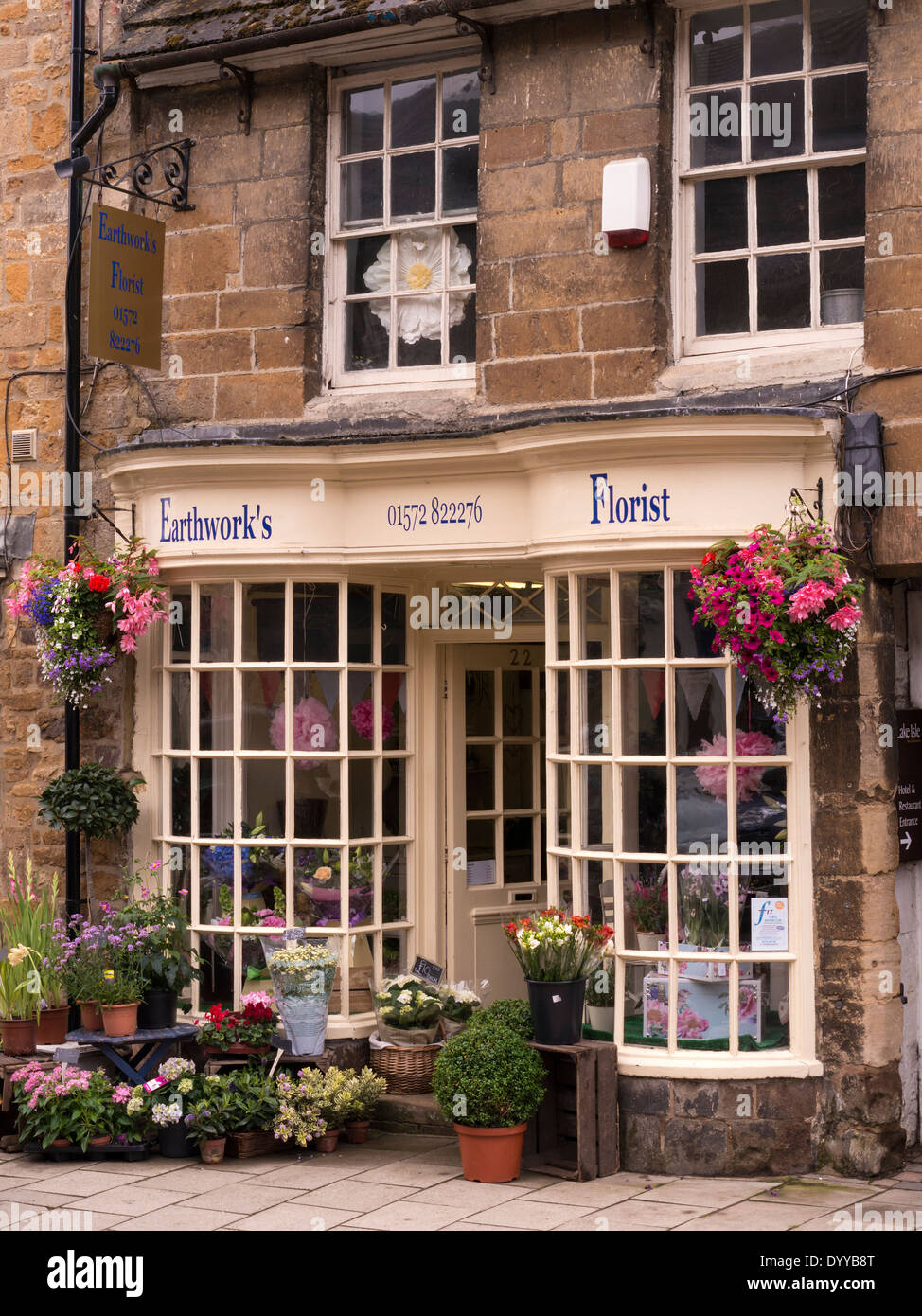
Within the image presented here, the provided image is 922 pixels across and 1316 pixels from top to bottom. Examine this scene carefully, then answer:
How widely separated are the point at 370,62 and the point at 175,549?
117 inches

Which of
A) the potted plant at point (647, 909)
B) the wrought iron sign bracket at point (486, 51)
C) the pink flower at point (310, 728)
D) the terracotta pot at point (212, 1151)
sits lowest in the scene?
the terracotta pot at point (212, 1151)

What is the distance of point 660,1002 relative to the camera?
7879 mm

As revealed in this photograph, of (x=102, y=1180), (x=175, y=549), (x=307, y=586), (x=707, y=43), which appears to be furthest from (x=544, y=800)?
(x=707, y=43)

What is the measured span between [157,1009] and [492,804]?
236cm

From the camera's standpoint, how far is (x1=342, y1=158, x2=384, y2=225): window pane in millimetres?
9188

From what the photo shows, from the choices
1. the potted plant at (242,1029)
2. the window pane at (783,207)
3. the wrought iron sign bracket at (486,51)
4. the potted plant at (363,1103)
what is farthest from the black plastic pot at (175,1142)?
the wrought iron sign bracket at (486,51)

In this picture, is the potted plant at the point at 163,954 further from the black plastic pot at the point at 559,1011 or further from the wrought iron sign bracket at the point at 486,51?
the wrought iron sign bracket at the point at 486,51

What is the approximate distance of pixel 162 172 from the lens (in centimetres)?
956

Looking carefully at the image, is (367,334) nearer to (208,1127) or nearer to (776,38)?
(776,38)

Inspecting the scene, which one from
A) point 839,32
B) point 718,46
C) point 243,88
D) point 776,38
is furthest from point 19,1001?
point 839,32

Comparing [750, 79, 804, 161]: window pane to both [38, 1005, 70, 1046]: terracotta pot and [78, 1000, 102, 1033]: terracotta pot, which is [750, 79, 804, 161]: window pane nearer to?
[78, 1000, 102, 1033]: terracotta pot

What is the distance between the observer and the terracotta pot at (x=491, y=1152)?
7.54 metres

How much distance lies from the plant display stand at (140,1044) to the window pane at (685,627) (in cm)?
332

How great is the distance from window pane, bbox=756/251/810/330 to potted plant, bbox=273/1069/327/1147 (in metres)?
4.52
